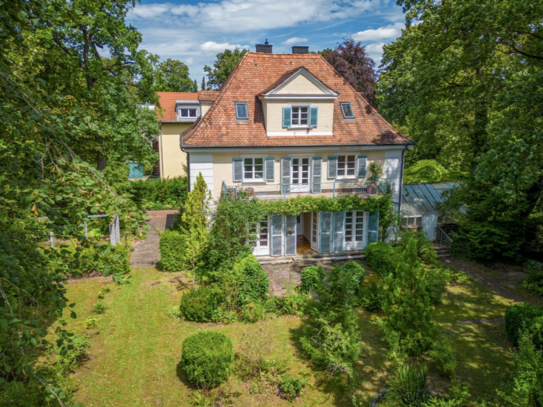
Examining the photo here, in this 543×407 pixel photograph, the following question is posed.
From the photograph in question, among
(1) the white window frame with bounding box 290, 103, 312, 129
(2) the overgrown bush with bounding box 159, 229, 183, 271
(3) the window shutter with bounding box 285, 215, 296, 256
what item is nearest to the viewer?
(2) the overgrown bush with bounding box 159, 229, 183, 271

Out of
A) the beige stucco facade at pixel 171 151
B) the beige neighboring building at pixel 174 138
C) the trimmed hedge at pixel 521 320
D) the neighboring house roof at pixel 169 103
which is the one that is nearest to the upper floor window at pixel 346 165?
the trimmed hedge at pixel 521 320

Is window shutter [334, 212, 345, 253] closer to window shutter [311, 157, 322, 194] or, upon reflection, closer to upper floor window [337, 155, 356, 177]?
window shutter [311, 157, 322, 194]

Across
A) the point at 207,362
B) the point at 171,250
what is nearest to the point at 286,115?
the point at 171,250

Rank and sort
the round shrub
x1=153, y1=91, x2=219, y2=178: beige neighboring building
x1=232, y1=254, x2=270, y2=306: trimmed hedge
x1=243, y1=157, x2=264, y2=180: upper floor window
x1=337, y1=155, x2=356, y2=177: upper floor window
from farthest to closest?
1. x1=153, y1=91, x2=219, y2=178: beige neighboring building
2. x1=337, y1=155, x2=356, y2=177: upper floor window
3. x1=243, y1=157, x2=264, y2=180: upper floor window
4. x1=232, y1=254, x2=270, y2=306: trimmed hedge
5. the round shrub

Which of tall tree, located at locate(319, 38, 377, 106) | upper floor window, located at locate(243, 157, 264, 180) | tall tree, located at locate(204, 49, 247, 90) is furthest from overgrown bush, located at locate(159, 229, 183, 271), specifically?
tall tree, located at locate(204, 49, 247, 90)

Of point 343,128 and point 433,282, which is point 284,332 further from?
point 343,128

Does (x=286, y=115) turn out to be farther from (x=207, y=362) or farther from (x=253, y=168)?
(x=207, y=362)

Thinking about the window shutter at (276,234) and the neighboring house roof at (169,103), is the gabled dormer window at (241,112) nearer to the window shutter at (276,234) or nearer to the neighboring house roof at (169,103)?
the window shutter at (276,234)
